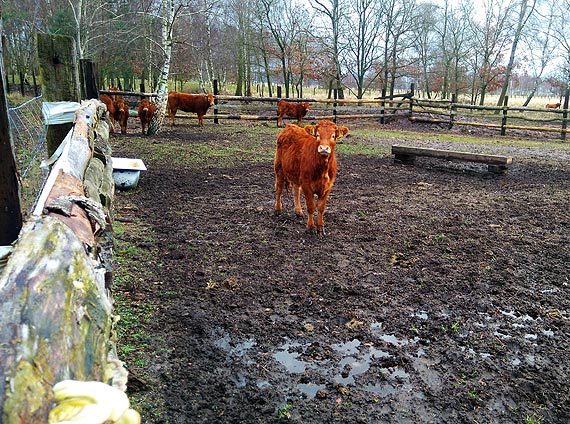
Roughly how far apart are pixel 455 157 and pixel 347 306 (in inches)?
257

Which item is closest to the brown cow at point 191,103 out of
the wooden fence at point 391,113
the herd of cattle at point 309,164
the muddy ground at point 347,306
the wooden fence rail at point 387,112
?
the wooden fence rail at point 387,112

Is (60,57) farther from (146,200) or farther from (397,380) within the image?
(397,380)

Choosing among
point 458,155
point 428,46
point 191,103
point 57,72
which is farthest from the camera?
point 428,46

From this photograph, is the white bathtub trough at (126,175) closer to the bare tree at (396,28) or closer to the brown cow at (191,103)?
the brown cow at (191,103)

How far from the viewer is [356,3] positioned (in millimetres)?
26281

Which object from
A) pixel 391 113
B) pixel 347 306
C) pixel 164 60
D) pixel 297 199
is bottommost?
pixel 347 306

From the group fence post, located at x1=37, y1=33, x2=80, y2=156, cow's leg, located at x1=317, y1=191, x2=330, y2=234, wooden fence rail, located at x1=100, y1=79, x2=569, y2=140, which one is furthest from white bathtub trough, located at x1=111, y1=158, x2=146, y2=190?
wooden fence rail, located at x1=100, y1=79, x2=569, y2=140

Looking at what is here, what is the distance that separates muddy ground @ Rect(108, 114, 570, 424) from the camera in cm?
272

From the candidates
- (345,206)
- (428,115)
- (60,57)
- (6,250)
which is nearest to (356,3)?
(428,115)

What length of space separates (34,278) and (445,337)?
3040 mm

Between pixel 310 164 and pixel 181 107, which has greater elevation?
pixel 181 107

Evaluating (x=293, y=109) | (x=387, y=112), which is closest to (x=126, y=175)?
(x=293, y=109)

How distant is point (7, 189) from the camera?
81.4 inches

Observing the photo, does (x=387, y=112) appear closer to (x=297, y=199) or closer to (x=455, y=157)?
(x=455, y=157)
